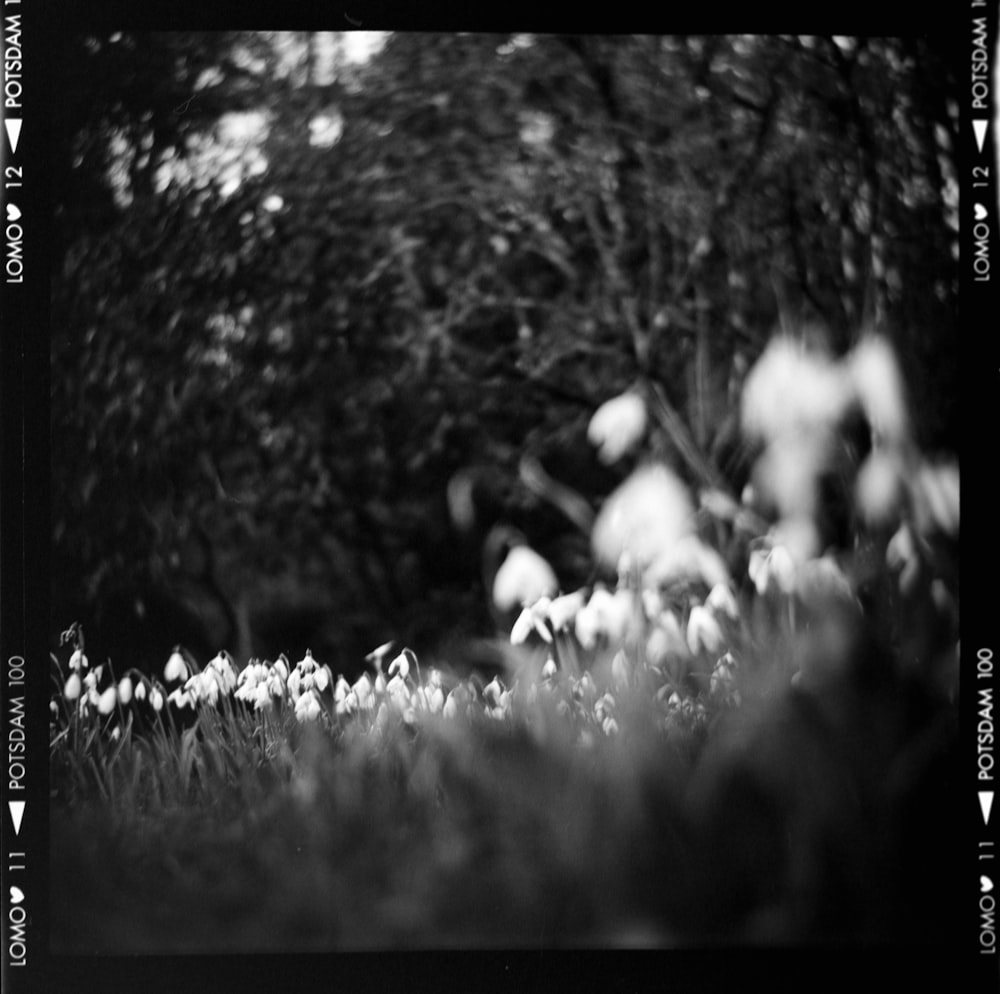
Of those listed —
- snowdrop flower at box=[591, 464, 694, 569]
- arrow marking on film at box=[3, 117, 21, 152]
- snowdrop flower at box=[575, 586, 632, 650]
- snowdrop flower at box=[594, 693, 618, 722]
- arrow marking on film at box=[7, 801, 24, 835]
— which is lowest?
arrow marking on film at box=[7, 801, 24, 835]

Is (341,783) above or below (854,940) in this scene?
above

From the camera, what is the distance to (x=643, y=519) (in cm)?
206

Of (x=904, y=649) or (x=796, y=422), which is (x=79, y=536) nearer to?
(x=796, y=422)

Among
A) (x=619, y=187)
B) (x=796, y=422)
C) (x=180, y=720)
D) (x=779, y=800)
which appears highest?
(x=619, y=187)

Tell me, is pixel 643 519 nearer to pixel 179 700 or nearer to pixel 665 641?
pixel 665 641

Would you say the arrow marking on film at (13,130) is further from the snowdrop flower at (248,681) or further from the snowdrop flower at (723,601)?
the snowdrop flower at (723,601)

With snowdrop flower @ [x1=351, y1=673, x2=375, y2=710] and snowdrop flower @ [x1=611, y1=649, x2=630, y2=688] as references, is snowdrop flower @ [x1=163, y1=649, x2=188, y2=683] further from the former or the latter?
snowdrop flower @ [x1=611, y1=649, x2=630, y2=688]

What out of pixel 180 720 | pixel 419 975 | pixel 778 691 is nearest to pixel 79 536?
pixel 180 720

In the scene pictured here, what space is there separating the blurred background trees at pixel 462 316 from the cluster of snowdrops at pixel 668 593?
2.1 inches

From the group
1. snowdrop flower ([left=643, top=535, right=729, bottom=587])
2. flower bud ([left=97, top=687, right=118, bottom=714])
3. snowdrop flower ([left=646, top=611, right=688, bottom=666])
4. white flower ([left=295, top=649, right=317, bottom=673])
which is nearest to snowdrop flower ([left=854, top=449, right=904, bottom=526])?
snowdrop flower ([left=643, top=535, right=729, bottom=587])

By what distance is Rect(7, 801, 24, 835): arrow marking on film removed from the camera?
2043 mm

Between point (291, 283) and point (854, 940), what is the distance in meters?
1.69

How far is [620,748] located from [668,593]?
31 cm

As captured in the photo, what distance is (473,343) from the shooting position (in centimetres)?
208
